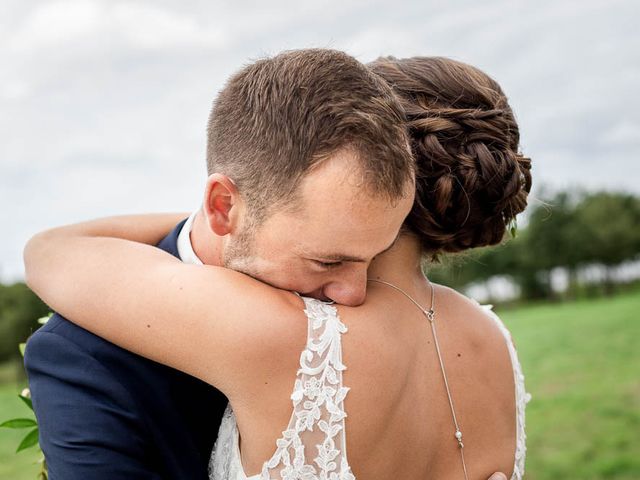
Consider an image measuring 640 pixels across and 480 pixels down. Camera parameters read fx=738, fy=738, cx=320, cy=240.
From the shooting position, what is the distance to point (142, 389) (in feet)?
7.98

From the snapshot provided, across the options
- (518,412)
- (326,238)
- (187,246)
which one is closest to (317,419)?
(326,238)

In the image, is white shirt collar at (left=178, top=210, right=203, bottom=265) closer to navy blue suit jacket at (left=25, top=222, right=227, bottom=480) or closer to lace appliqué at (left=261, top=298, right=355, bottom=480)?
navy blue suit jacket at (left=25, top=222, right=227, bottom=480)

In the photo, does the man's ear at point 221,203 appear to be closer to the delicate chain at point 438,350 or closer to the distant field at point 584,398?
the delicate chain at point 438,350

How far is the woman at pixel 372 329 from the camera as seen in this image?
2297mm

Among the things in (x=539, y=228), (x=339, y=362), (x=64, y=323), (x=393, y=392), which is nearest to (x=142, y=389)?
(x=64, y=323)

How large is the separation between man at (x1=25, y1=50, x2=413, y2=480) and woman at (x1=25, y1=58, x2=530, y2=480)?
0.11 m

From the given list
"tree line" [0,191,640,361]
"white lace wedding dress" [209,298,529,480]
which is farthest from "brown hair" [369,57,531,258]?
"tree line" [0,191,640,361]

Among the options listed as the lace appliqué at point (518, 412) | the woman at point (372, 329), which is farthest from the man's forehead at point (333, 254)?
the lace appliqué at point (518, 412)

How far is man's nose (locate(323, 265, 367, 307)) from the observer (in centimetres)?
249

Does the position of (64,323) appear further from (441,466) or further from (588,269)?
(588,269)

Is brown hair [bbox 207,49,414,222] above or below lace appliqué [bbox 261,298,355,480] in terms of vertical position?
above

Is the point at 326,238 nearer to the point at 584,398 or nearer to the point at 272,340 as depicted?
the point at 272,340

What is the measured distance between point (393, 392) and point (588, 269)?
56.2m

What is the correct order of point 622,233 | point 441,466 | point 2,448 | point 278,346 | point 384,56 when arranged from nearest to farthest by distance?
1. point 278,346
2. point 441,466
3. point 384,56
4. point 2,448
5. point 622,233
